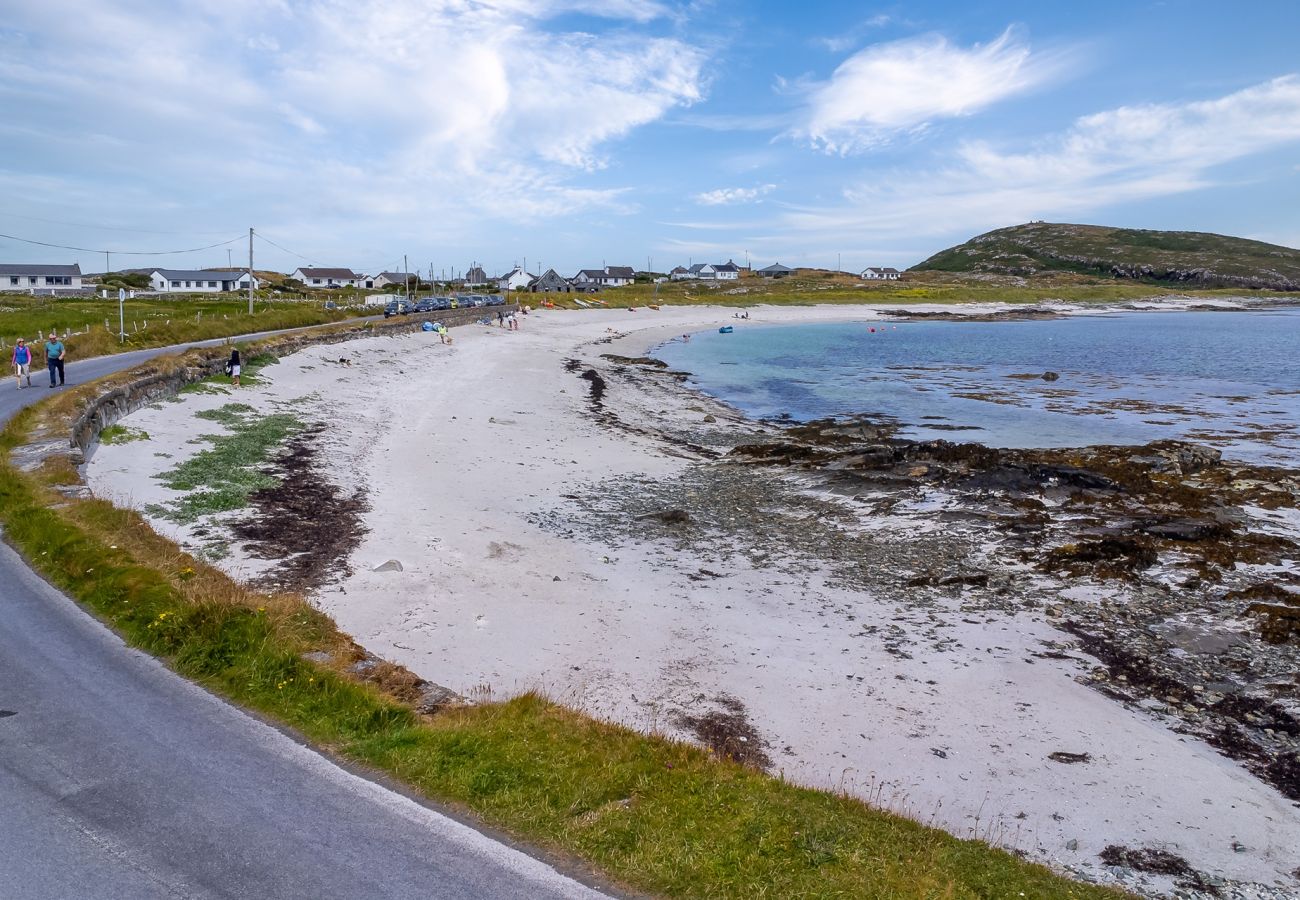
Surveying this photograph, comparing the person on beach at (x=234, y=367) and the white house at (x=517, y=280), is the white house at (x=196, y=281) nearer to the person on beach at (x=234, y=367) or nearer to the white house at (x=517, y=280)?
the white house at (x=517, y=280)

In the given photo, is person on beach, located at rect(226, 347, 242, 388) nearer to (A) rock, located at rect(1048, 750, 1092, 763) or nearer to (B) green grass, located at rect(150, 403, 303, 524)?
(B) green grass, located at rect(150, 403, 303, 524)

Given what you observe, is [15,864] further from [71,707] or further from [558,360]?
[558,360]

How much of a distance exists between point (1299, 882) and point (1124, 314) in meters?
168

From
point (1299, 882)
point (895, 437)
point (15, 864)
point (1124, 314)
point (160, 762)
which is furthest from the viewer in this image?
point (1124, 314)

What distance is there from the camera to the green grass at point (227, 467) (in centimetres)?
1814

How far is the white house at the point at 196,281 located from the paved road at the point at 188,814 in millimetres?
129529

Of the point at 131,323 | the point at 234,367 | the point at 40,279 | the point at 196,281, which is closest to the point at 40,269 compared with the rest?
the point at 40,279

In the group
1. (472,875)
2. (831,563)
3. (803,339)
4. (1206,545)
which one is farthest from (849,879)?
(803,339)

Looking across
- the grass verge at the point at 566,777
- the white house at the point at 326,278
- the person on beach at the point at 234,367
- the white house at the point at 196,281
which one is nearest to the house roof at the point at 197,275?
the white house at the point at 196,281

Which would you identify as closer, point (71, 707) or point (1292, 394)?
point (71, 707)

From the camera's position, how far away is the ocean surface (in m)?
36.8

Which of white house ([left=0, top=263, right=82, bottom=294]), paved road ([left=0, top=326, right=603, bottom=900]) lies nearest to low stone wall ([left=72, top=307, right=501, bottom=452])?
paved road ([left=0, top=326, right=603, bottom=900])

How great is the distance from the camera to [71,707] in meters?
8.37

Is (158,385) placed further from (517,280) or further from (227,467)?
(517,280)
